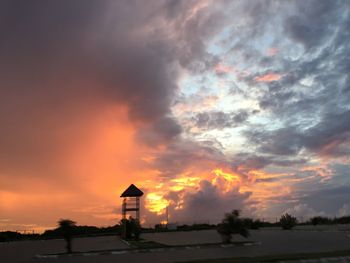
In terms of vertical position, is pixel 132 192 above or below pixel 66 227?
above

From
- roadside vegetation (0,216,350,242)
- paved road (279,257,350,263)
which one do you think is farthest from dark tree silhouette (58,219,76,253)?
roadside vegetation (0,216,350,242)

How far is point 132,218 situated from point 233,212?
47.4ft

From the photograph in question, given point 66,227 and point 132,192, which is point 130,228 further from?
point 66,227

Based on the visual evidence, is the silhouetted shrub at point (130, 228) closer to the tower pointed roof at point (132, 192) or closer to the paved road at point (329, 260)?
the tower pointed roof at point (132, 192)

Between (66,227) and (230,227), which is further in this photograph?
(230,227)

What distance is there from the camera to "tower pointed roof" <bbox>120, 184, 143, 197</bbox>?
162 ft

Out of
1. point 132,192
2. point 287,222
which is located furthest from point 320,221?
point 132,192

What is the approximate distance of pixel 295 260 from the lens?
25.4m

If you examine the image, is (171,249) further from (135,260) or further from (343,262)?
(343,262)

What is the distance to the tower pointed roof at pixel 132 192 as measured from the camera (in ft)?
162

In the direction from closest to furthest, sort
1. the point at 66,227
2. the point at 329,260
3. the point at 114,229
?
the point at 329,260, the point at 66,227, the point at 114,229

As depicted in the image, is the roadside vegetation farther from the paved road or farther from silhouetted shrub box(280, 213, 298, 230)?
the paved road

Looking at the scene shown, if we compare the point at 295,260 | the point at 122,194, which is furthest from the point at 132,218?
the point at 295,260

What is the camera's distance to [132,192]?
4956cm
